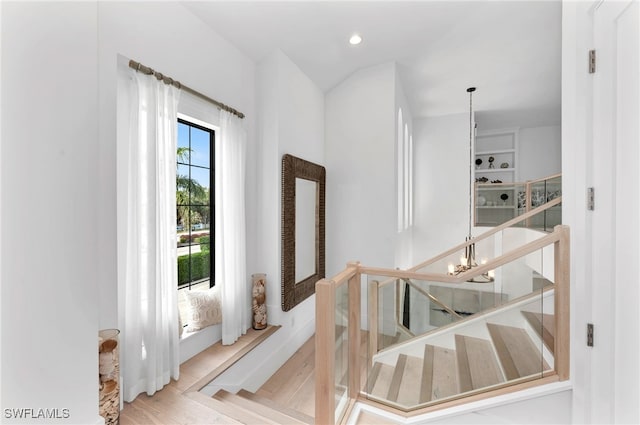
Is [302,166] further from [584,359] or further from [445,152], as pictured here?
[445,152]

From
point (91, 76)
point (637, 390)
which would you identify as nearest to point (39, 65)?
point (91, 76)

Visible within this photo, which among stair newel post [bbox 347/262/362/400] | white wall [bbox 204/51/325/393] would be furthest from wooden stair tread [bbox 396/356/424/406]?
white wall [bbox 204/51/325/393]

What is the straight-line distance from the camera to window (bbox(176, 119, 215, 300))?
2279 mm

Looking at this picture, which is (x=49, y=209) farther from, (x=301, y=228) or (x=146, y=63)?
(x=301, y=228)

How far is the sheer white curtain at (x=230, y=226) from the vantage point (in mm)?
2420

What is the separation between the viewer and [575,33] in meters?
1.42

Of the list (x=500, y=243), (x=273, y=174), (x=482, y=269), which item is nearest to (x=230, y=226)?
(x=273, y=174)

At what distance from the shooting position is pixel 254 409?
72.1 inches

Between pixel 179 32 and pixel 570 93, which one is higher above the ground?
pixel 179 32

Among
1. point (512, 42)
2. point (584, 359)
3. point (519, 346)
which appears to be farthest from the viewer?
point (512, 42)

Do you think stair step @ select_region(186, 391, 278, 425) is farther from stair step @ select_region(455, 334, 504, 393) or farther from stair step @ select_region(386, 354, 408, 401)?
stair step @ select_region(455, 334, 504, 393)

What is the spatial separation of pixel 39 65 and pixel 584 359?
2.68m

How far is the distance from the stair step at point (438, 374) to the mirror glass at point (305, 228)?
1.63m

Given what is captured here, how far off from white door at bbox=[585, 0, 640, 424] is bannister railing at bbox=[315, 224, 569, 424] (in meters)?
0.24
